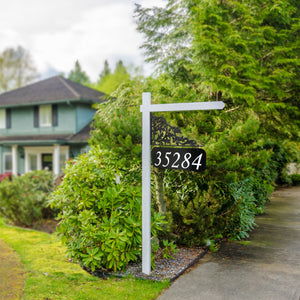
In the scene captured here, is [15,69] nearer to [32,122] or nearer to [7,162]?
[7,162]

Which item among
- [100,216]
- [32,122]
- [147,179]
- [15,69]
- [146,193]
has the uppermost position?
[15,69]

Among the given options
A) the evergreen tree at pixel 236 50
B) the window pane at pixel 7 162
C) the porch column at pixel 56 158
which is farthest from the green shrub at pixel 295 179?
the window pane at pixel 7 162

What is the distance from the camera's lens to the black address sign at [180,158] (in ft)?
15.3

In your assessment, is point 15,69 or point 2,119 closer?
point 2,119

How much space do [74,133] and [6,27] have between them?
52461mm

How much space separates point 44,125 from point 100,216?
47.9ft

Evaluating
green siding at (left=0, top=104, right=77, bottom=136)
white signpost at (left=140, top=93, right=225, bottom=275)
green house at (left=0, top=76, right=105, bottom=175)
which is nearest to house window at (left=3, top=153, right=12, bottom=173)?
green house at (left=0, top=76, right=105, bottom=175)

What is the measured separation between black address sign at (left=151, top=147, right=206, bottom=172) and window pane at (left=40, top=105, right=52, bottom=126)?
15.0 meters

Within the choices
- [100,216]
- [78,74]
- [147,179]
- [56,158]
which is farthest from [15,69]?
[78,74]

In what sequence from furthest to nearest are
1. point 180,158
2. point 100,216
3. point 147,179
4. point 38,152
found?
point 38,152 → point 100,216 → point 147,179 → point 180,158

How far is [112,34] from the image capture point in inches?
2041

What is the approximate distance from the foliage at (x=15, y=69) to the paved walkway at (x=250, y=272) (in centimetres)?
3443

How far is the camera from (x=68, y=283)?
187 inches

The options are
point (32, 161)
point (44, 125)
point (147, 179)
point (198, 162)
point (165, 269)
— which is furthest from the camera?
point (32, 161)
